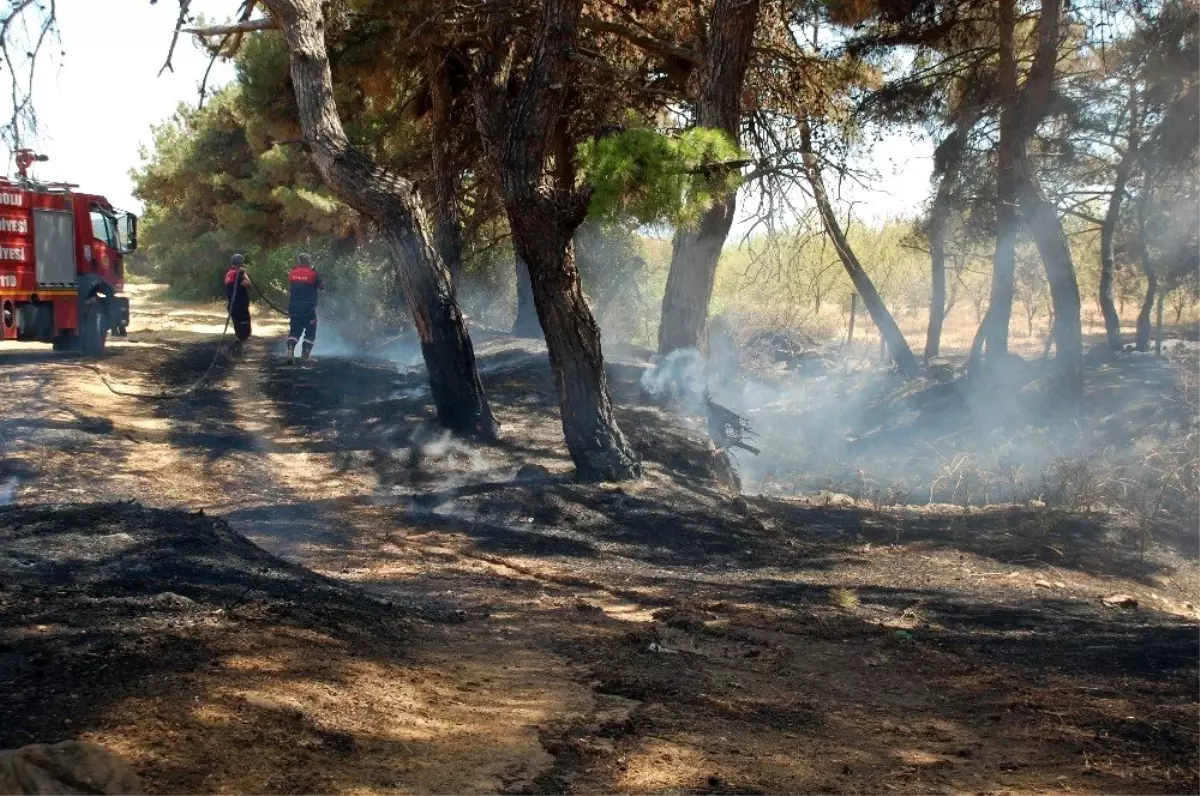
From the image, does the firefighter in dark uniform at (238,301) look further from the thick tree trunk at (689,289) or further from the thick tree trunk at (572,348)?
the thick tree trunk at (572,348)

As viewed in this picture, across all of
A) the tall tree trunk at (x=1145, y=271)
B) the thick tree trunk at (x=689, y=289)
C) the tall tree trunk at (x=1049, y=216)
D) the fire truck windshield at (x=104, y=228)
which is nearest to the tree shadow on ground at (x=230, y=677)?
the thick tree trunk at (x=689, y=289)

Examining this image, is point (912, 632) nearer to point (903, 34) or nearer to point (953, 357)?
point (903, 34)

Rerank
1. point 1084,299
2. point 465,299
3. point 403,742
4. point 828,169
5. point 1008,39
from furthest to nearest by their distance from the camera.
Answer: point 1084,299, point 465,299, point 1008,39, point 828,169, point 403,742

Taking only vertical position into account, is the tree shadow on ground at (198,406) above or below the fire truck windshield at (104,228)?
below

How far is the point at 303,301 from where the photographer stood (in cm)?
2061

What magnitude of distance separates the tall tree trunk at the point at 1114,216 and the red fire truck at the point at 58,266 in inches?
721

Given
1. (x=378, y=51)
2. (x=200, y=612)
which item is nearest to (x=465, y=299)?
(x=378, y=51)

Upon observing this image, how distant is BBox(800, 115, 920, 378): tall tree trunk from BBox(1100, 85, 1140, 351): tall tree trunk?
483 centimetres

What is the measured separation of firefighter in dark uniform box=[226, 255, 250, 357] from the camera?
20.9 meters

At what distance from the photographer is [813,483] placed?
1788cm

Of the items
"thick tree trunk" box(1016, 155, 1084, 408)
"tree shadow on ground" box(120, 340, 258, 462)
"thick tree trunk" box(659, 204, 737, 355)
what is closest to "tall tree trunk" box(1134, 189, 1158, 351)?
"thick tree trunk" box(1016, 155, 1084, 408)

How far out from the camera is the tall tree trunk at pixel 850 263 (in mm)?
15688

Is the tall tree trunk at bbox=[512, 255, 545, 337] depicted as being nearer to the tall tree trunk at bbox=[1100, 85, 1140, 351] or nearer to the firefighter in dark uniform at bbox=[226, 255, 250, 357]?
the firefighter in dark uniform at bbox=[226, 255, 250, 357]

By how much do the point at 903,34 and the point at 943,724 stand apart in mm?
15595
